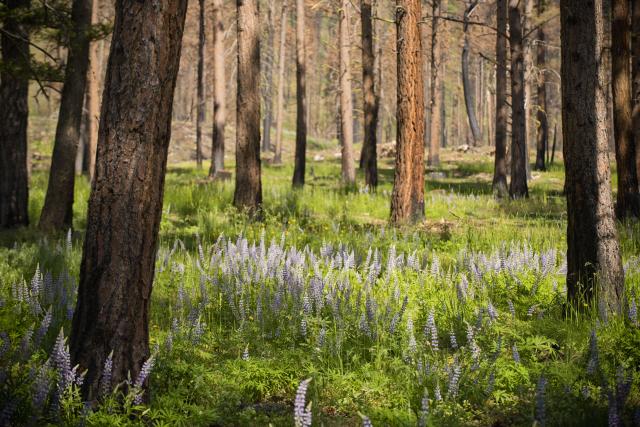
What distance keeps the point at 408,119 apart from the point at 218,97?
37.4ft

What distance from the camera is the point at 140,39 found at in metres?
3.38

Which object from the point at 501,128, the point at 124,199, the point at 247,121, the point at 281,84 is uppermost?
the point at 281,84

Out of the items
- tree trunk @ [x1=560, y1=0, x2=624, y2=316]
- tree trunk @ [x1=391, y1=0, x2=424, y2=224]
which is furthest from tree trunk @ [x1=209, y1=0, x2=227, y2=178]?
tree trunk @ [x1=560, y1=0, x2=624, y2=316]

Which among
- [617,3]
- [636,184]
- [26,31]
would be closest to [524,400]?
[636,184]

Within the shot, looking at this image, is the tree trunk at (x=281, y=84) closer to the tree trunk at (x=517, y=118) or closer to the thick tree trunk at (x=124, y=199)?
the tree trunk at (x=517, y=118)

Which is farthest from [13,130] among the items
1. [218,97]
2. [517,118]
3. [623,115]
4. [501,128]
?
[501,128]

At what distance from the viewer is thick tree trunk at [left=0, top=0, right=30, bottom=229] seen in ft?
32.3

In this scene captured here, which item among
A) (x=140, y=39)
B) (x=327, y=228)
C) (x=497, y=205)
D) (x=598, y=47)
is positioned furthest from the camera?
(x=497, y=205)

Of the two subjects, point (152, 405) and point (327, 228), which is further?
point (327, 228)

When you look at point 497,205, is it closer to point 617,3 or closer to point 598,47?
point 617,3

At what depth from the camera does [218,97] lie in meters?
20.6

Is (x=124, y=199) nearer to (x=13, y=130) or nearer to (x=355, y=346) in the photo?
(x=355, y=346)

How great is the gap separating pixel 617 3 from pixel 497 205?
487cm

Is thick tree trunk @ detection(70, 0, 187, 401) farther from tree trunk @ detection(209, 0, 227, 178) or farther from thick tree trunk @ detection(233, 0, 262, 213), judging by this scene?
tree trunk @ detection(209, 0, 227, 178)
